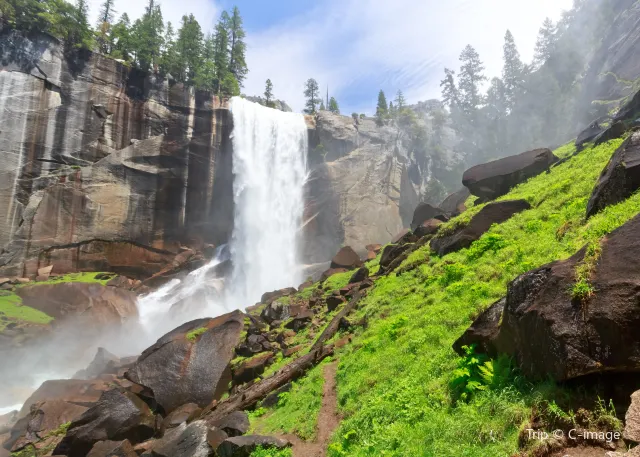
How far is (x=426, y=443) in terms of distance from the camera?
5.17 m

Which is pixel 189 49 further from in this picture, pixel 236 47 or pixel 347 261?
pixel 347 261

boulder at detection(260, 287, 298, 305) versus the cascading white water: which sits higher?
the cascading white water

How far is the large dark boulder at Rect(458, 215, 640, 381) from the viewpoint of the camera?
407cm

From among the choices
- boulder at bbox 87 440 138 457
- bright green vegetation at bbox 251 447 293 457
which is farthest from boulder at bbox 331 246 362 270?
bright green vegetation at bbox 251 447 293 457

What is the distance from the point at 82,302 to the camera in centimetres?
3206

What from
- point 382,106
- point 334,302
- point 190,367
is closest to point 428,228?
point 334,302

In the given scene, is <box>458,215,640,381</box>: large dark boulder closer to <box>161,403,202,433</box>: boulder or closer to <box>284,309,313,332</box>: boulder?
<box>161,403,202,433</box>: boulder

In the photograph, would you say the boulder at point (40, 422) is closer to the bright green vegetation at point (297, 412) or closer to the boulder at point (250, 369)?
the boulder at point (250, 369)

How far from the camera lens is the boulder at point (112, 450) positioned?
448 inches

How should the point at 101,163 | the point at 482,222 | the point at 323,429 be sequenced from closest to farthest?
1. the point at 323,429
2. the point at 482,222
3. the point at 101,163

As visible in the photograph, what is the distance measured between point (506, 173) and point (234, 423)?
19594mm

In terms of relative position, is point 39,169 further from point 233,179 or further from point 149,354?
point 149,354

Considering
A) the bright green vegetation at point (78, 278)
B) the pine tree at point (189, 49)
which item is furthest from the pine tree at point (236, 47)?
the bright green vegetation at point (78, 278)

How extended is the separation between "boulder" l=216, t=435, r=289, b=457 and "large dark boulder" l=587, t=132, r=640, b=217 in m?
9.04
